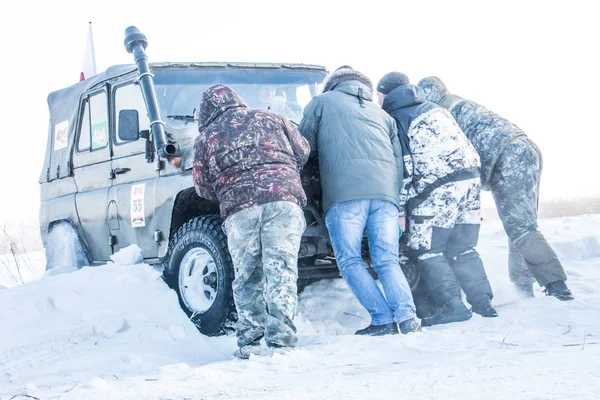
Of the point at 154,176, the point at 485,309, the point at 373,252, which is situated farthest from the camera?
the point at 154,176

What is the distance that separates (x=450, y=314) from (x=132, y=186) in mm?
2619

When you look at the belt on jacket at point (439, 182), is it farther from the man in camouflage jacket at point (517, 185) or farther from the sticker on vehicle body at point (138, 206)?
the sticker on vehicle body at point (138, 206)

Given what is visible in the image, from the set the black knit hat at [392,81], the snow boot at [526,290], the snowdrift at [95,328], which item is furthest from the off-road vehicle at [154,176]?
the snow boot at [526,290]

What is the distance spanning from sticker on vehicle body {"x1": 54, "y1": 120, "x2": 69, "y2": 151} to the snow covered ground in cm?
162

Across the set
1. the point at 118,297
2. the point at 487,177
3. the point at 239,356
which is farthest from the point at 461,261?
the point at 118,297

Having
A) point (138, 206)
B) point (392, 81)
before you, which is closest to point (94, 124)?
point (138, 206)

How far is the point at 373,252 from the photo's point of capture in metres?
4.26

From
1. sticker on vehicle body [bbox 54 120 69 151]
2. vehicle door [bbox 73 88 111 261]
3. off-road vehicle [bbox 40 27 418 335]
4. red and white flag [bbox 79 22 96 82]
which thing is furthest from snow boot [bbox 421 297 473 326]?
red and white flag [bbox 79 22 96 82]

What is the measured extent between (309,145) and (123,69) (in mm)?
2200

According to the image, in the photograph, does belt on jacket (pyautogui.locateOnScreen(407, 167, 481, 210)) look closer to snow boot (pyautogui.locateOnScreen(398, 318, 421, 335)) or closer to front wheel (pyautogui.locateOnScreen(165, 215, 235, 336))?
snow boot (pyautogui.locateOnScreen(398, 318, 421, 335))

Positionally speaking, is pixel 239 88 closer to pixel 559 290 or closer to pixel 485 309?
pixel 485 309

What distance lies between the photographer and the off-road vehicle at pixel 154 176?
4.57 m

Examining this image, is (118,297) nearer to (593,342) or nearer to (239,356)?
(239,356)

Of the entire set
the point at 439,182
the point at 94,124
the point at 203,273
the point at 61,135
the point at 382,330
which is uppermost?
the point at 94,124
